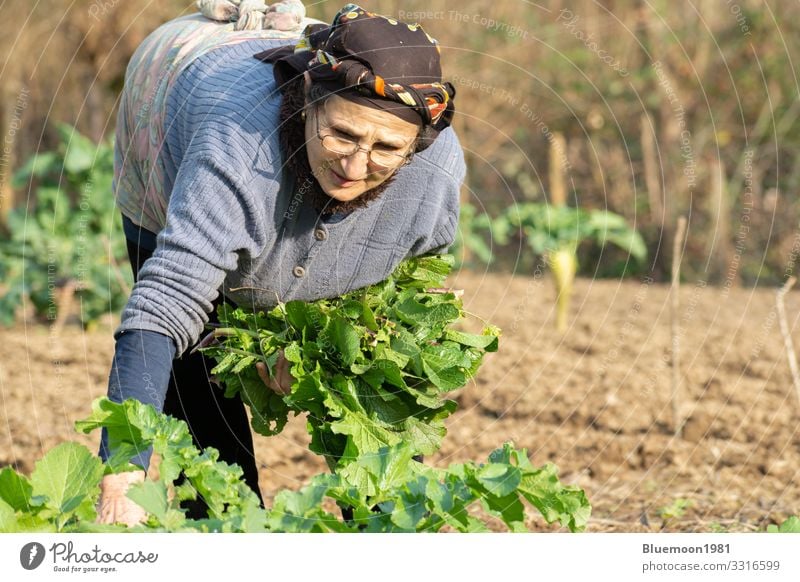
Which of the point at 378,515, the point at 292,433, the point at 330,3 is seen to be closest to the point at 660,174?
the point at 330,3

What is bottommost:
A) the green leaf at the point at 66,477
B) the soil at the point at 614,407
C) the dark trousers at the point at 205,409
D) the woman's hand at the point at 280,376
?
the soil at the point at 614,407

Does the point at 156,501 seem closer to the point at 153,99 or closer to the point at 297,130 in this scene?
the point at 297,130

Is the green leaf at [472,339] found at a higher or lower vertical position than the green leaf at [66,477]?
higher

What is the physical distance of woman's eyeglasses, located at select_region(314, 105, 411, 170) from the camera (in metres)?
2.13

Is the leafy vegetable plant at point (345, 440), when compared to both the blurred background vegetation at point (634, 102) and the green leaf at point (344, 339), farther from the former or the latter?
the blurred background vegetation at point (634, 102)

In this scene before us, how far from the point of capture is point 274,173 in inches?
87.7

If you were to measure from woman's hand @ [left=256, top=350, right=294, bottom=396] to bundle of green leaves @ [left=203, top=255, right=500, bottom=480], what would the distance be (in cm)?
2

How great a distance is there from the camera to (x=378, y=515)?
5.93 feet

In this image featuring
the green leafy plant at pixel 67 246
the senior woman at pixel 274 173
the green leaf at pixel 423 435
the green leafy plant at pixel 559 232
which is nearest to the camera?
the senior woman at pixel 274 173

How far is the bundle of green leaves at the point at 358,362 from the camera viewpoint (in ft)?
7.32

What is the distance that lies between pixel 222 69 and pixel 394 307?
0.65 m
